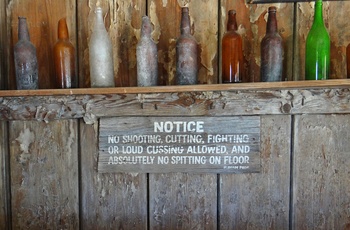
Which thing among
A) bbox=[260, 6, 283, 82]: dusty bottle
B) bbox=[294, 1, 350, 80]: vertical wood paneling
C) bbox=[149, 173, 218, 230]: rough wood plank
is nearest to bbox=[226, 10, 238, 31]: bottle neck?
bbox=[260, 6, 283, 82]: dusty bottle

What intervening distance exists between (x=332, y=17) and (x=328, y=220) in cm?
65

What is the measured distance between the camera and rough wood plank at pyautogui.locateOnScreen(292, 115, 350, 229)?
989 mm

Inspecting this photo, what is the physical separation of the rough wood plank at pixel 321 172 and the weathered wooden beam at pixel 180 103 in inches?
2.2

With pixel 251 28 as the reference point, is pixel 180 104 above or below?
below

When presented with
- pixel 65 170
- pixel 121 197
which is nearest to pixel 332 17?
pixel 121 197

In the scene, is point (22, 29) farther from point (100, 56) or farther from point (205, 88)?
point (205, 88)

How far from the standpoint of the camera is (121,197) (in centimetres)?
106

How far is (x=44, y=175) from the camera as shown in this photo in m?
1.07

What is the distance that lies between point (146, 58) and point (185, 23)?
159 millimetres

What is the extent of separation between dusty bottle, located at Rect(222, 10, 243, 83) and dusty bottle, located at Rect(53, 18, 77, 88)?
0.49 meters

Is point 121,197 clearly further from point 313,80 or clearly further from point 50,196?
point 313,80

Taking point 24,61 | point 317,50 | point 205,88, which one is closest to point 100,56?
point 24,61

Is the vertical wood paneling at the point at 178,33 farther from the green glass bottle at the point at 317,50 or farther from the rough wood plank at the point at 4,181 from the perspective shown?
the rough wood plank at the point at 4,181

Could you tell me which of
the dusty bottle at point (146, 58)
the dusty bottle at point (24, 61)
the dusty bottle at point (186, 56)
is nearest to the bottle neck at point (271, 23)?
the dusty bottle at point (186, 56)
